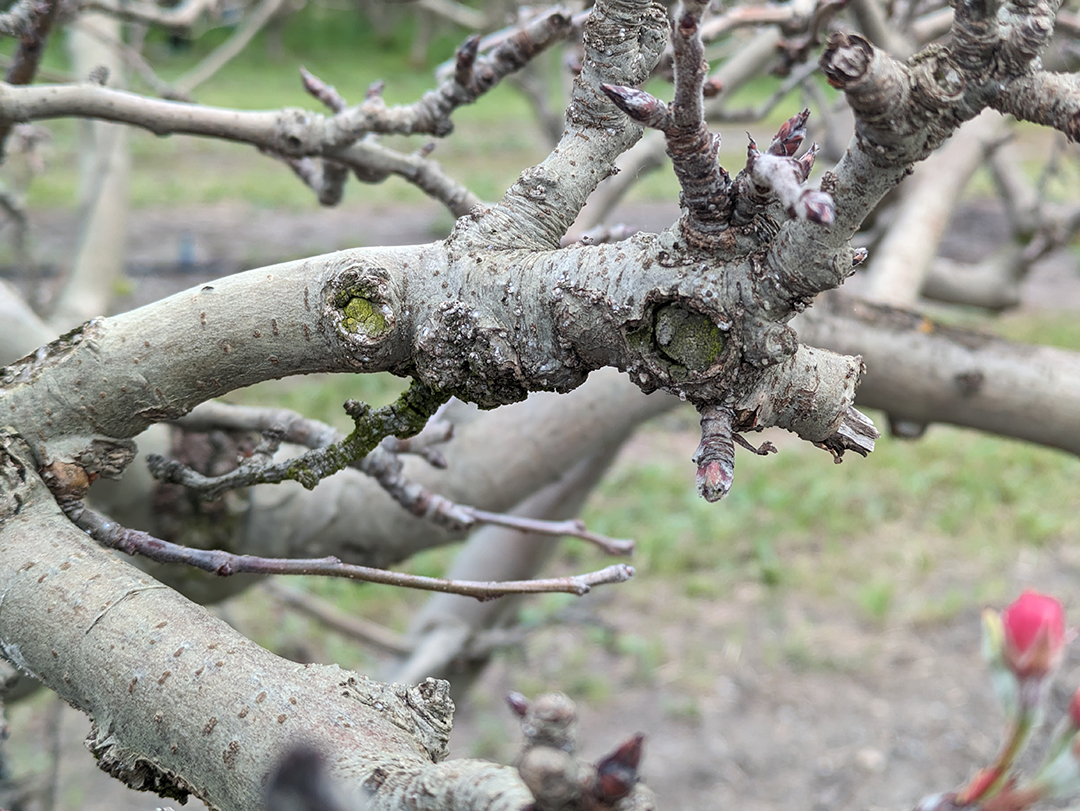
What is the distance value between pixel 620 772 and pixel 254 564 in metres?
0.61

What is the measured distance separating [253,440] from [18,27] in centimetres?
75

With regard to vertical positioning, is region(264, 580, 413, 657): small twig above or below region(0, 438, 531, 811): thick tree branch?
below

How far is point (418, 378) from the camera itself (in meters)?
0.99

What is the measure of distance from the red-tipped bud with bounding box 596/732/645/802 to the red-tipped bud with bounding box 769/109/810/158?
1.49 ft

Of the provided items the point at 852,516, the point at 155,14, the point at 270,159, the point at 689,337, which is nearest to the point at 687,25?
the point at 689,337

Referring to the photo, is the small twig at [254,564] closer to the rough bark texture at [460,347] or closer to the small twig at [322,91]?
the rough bark texture at [460,347]

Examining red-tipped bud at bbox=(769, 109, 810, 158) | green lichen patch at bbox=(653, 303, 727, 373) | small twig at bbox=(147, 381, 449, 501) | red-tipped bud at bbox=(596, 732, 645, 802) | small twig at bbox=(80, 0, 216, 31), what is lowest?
small twig at bbox=(147, 381, 449, 501)

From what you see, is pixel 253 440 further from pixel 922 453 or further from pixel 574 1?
pixel 922 453

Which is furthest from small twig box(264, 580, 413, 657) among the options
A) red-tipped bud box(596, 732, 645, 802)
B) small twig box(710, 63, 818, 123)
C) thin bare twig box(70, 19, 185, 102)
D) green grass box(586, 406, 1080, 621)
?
red-tipped bud box(596, 732, 645, 802)

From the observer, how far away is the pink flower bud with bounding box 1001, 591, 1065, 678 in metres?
0.44

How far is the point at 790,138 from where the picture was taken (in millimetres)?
718

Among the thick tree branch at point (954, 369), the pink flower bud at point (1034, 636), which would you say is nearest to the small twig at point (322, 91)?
the thick tree branch at point (954, 369)

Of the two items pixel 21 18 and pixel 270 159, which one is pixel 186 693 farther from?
pixel 270 159

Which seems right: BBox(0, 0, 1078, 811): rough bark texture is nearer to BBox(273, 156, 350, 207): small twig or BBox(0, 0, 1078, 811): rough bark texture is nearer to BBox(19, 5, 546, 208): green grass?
BBox(273, 156, 350, 207): small twig
